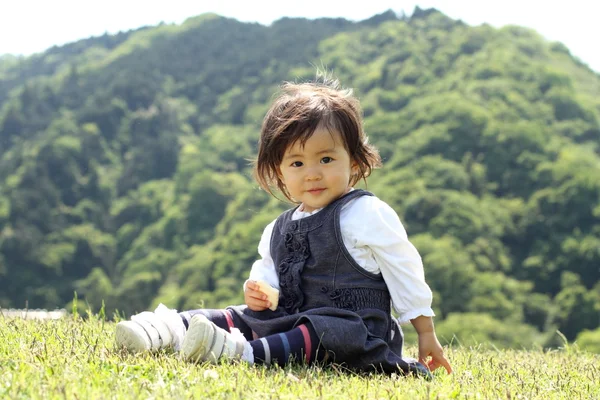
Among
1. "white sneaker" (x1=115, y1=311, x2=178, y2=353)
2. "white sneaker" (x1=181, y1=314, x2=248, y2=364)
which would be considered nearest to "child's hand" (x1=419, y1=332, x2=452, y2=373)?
"white sneaker" (x1=181, y1=314, x2=248, y2=364)

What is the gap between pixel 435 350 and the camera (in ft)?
11.3

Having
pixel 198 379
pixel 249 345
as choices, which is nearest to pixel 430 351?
pixel 249 345

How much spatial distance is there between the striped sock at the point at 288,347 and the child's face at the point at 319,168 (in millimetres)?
716

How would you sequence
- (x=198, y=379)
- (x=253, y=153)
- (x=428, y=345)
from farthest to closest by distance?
(x=253, y=153)
(x=428, y=345)
(x=198, y=379)

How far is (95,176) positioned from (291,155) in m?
79.9

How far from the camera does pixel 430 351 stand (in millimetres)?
3434

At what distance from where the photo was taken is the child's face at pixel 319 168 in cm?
368

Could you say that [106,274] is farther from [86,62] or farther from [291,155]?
[291,155]

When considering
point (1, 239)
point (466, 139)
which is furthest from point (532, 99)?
point (1, 239)

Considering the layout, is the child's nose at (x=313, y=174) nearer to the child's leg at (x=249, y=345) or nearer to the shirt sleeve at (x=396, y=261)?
the shirt sleeve at (x=396, y=261)

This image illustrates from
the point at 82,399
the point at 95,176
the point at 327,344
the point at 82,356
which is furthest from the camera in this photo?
the point at 95,176

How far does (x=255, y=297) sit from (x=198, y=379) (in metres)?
1.00

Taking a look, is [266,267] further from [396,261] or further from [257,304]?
[396,261]

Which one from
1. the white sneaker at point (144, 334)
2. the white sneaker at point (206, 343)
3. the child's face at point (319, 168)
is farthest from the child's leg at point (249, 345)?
the child's face at point (319, 168)
